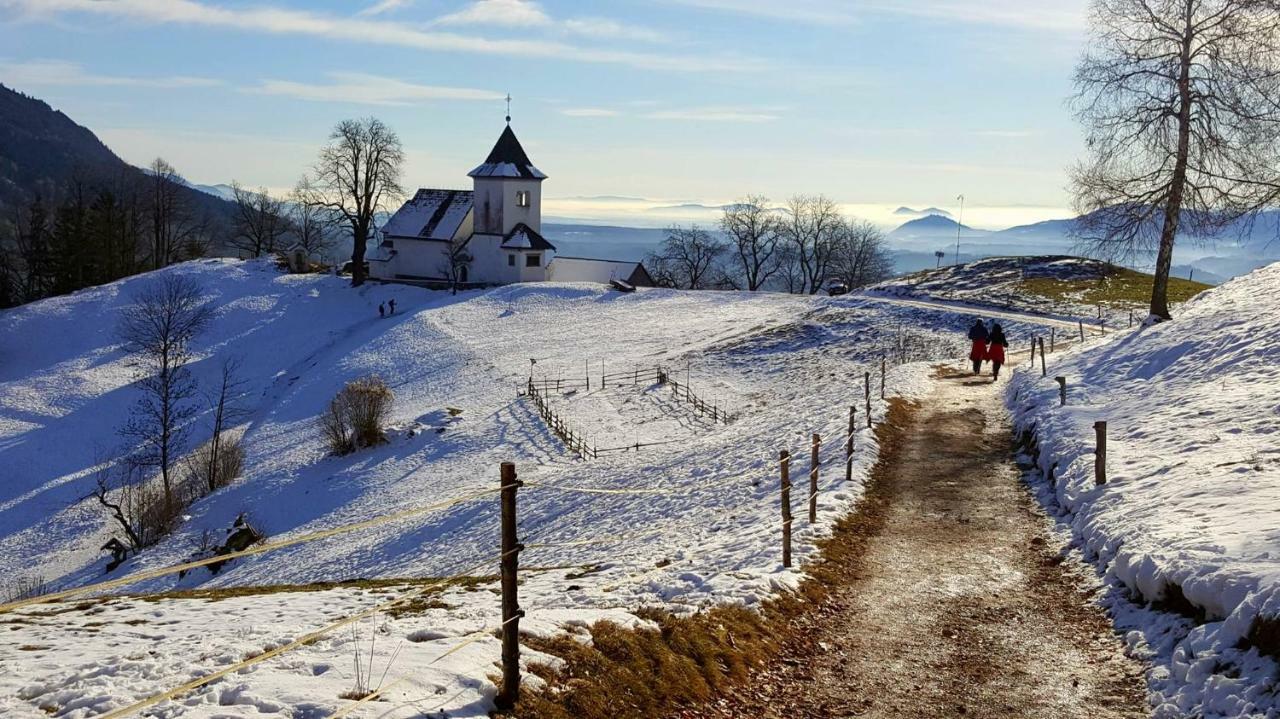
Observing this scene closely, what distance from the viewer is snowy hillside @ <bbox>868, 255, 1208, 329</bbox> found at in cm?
5125

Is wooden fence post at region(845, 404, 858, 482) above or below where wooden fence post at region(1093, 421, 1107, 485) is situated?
below

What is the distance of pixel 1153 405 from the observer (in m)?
18.7

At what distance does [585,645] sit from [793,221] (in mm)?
97973

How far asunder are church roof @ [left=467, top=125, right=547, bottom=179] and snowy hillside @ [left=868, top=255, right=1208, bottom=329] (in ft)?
107

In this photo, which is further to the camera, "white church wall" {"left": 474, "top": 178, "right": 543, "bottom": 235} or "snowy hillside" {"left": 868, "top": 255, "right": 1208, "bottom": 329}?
"white church wall" {"left": 474, "top": 178, "right": 543, "bottom": 235}

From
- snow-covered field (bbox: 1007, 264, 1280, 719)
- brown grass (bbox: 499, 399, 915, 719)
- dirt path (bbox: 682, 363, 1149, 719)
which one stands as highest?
snow-covered field (bbox: 1007, 264, 1280, 719)

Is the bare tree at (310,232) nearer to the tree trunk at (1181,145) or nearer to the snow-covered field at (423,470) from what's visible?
the snow-covered field at (423,470)

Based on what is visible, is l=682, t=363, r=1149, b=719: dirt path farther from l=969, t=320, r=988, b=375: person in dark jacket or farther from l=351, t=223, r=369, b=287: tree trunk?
l=351, t=223, r=369, b=287: tree trunk

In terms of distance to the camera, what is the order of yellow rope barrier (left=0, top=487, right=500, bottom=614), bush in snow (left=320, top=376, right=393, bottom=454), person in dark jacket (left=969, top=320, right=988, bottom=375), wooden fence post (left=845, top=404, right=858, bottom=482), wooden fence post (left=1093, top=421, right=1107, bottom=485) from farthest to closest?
bush in snow (left=320, top=376, right=393, bottom=454) < person in dark jacket (left=969, top=320, right=988, bottom=375) < wooden fence post (left=845, top=404, right=858, bottom=482) < wooden fence post (left=1093, top=421, right=1107, bottom=485) < yellow rope barrier (left=0, top=487, right=500, bottom=614)

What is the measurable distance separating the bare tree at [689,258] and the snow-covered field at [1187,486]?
2966 inches

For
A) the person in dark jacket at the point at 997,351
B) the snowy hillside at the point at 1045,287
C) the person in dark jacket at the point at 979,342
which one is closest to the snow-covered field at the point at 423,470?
the person in dark jacket at the point at 979,342

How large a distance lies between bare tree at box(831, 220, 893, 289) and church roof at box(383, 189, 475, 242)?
4167cm

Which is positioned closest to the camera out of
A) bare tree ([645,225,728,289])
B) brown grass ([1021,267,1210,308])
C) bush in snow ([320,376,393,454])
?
bush in snow ([320,376,393,454])

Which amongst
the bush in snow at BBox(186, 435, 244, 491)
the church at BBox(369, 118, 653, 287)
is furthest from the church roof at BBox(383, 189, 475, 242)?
the bush in snow at BBox(186, 435, 244, 491)
